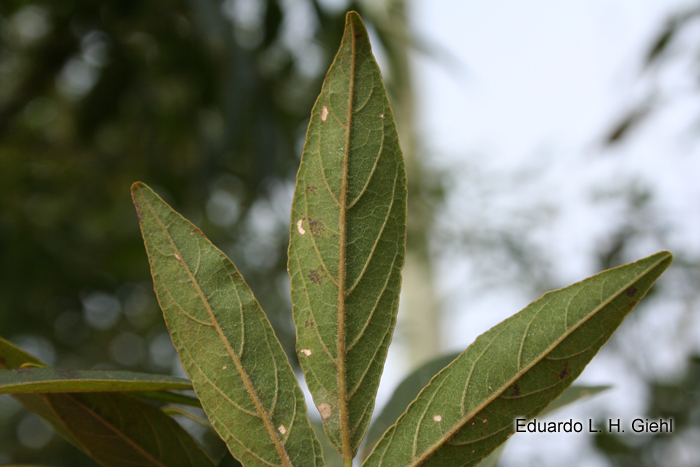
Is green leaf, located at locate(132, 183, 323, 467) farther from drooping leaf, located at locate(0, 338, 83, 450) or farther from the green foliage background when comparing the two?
the green foliage background

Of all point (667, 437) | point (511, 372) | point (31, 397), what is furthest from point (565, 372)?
point (667, 437)

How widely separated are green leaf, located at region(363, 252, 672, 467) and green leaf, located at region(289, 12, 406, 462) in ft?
0.07

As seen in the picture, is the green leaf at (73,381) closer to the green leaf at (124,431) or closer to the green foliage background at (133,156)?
the green leaf at (124,431)

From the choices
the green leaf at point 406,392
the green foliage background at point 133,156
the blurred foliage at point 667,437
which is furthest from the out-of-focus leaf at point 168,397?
the blurred foliage at point 667,437

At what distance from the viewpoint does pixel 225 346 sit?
20cm

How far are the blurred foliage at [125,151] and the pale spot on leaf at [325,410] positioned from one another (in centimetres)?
82

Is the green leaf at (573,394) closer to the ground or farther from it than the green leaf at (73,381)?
farther from it

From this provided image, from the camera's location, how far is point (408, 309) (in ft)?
11.8

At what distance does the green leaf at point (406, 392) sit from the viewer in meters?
0.32

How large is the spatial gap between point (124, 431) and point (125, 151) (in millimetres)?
1667

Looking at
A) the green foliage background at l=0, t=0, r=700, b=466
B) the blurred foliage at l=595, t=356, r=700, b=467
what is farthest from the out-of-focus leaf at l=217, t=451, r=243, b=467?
the blurred foliage at l=595, t=356, r=700, b=467

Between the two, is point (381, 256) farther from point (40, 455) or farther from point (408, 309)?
point (408, 309)

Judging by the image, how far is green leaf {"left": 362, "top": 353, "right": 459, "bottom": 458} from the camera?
0.32 meters

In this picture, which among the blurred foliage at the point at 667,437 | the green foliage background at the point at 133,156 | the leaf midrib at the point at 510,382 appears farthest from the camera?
the blurred foliage at the point at 667,437
